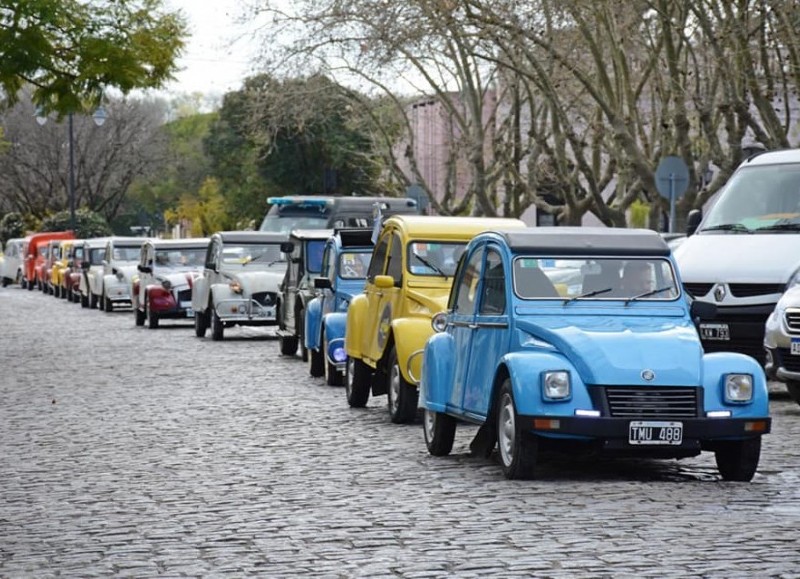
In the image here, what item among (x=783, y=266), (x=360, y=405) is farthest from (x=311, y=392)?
(x=783, y=266)

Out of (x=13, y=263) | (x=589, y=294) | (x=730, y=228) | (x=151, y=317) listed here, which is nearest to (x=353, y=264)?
(x=730, y=228)

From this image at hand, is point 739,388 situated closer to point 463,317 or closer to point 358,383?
point 463,317

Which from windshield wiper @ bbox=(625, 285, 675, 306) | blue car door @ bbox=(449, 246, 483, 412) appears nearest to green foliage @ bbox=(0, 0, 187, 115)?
blue car door @ bbox=(449, 246, 483, 412)

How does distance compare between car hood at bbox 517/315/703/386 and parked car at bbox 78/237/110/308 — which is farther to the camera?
parked car at bbox 78/237/110/308

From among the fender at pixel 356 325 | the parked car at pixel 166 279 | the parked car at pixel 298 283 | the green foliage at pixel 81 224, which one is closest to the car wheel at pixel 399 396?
the fender at pixel 356 325

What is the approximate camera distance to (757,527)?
1004 cm

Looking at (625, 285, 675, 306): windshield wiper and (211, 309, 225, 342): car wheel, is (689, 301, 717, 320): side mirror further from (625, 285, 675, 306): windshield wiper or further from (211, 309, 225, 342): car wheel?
(211, 309, 225, 342): car wheel

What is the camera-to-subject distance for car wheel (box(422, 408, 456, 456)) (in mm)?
13614

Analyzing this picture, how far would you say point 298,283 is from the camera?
25.6 m

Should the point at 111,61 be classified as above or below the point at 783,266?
above

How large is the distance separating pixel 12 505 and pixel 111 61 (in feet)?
66.4

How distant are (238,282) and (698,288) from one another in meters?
13.4

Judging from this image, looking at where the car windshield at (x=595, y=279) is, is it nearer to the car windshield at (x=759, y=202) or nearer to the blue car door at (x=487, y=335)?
the blue car door at (x=487, y=335)

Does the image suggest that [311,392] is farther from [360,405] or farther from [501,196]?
[501,196]
